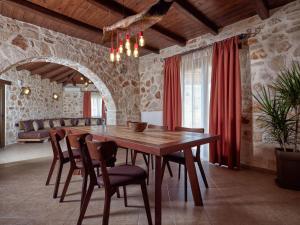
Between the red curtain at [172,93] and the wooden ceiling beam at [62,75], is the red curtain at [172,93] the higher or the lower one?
the lower one

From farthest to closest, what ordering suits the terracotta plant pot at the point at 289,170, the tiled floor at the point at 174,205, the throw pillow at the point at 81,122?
the throw pillow at the point at 81,122
the terracotta plant pot at the point at 289,170
the tiled floor at the point at 174,205

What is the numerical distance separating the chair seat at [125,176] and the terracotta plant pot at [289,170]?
1.87 meters

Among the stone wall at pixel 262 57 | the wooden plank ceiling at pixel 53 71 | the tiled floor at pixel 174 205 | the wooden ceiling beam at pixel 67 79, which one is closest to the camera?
the tiled floor at pixel 174 205

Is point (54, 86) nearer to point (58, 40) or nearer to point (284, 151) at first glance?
point (58, 40)

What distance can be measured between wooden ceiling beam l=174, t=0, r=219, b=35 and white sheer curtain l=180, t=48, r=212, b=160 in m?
0.40

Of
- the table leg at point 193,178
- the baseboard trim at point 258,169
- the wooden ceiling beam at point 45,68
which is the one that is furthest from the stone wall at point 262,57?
the wooden ceiling beam at point 45,68

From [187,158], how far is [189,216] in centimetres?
54

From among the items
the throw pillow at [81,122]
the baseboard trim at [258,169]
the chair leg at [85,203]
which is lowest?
the baseboard trim at [258,169]

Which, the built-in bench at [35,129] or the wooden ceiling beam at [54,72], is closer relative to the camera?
the built-in bench at [35,129]

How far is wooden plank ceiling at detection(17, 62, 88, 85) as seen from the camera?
627 cm

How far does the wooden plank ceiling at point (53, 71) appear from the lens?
627cm

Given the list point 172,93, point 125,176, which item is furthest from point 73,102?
point 125,176

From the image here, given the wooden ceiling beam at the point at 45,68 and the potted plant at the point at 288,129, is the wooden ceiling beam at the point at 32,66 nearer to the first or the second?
the wooden ceiling beam at the point at 45,68

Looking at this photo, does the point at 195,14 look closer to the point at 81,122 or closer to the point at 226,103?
the point at 226,103
